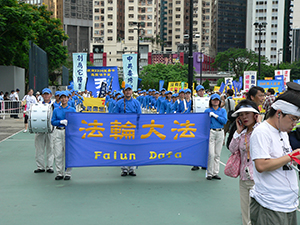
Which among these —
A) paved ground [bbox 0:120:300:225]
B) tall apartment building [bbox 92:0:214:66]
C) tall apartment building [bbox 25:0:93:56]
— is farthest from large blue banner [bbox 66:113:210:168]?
tall apartment building [bbox 25:0:93:56]

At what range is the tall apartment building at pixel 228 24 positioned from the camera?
5679 inches

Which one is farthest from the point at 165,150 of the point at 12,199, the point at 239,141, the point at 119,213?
the point at 239,141

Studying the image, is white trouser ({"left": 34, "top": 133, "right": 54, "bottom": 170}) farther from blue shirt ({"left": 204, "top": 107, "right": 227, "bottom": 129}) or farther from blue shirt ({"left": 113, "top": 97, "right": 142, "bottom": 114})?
blue shirt ({"left": 204, "top": 107, "right": 227, "bottom": 129})

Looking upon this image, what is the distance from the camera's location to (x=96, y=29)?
5094 inches

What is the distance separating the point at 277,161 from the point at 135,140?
5207mm

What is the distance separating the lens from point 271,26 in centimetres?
14138

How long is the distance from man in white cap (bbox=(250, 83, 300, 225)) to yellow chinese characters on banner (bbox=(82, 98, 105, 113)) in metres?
18.8

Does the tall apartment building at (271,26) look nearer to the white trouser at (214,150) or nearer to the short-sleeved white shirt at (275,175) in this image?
the white trouser at (214,150)

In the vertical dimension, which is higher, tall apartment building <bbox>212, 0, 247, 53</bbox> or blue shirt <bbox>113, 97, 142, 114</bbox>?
tall apartment building <bbox>212, 0, 247, 53</bbox>

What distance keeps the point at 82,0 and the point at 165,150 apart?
428 ft

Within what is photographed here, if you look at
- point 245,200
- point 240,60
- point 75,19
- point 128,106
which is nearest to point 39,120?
point 128,106

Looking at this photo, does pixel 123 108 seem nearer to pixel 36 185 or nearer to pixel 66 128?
pixel 66 128

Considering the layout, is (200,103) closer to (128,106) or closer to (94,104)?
(128,106)

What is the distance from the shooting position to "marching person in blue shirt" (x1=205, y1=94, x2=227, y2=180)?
26.9ft
